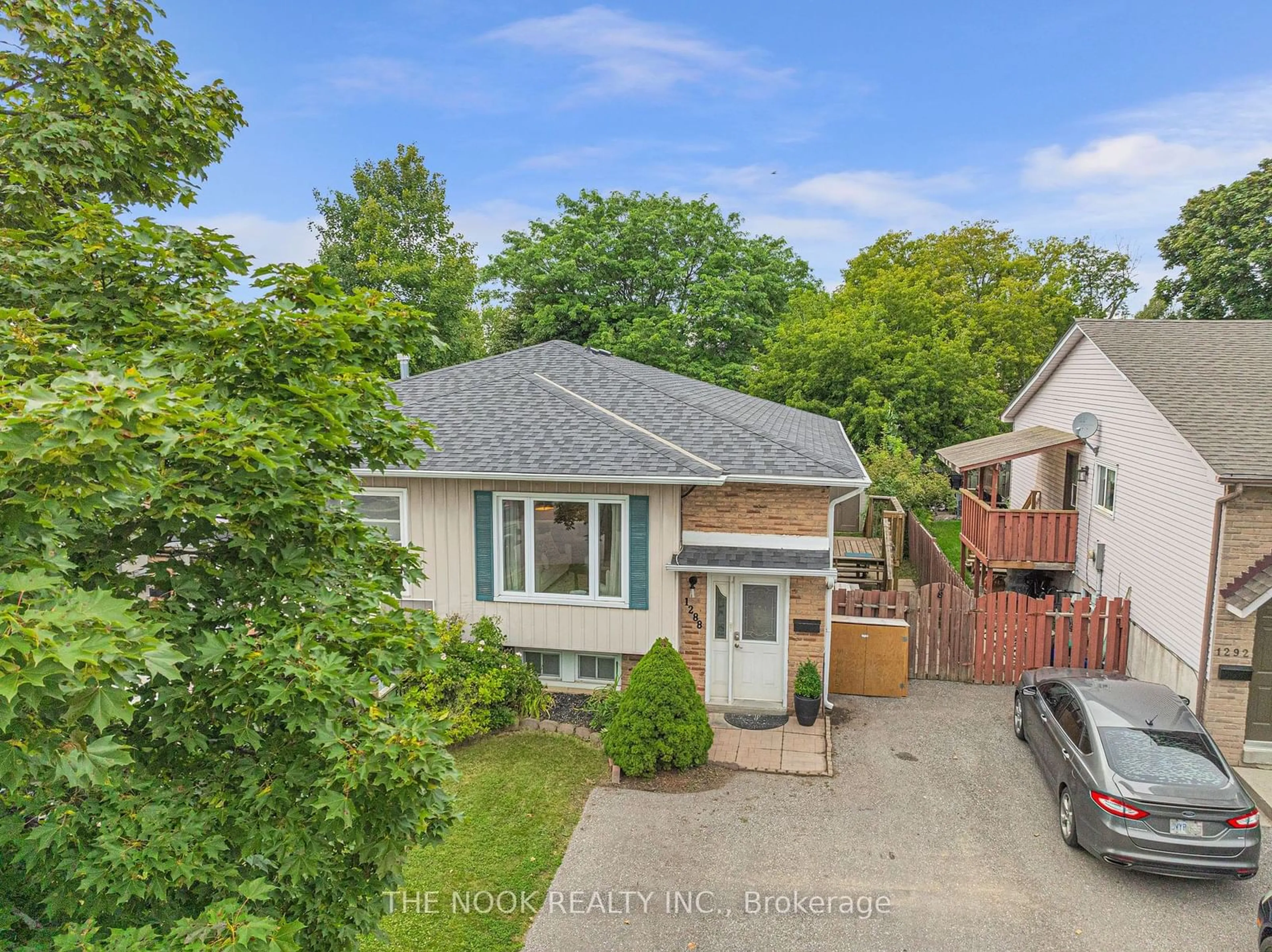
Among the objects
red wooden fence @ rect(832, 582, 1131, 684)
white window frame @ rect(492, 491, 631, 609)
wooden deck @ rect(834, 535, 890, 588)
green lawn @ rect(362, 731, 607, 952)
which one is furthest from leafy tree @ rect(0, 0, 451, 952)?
wooden deck @ rect(834, 535, 890, 588)

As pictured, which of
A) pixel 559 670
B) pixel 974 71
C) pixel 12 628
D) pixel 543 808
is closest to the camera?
pixel 12 628

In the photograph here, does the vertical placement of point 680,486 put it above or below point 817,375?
below

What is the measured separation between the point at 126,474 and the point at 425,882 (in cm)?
636

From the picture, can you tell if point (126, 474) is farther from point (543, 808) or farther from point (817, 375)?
point (817, 375)

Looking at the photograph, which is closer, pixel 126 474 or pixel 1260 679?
pixel 126 474

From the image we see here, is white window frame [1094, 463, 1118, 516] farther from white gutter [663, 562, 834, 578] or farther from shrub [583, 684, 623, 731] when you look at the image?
shrub [583, 684, 623, 731]

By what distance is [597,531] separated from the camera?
11.6m

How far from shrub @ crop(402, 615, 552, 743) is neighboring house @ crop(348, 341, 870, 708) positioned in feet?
1.82

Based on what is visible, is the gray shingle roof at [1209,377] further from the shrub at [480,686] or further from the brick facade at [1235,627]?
the shrub at [480,686]

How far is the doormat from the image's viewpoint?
11.4 m

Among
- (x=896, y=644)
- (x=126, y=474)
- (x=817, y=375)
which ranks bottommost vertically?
(x=896, y=644)

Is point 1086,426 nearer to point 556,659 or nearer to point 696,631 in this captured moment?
point 696,631

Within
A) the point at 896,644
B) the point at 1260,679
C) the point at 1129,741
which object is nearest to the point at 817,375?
the point at 896,644

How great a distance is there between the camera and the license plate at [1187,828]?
7344mm
